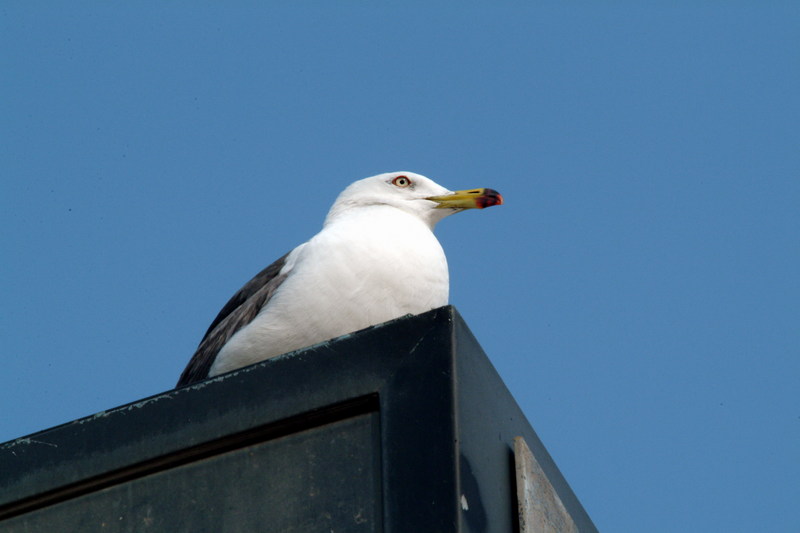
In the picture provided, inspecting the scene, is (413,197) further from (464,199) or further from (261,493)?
(261,493)

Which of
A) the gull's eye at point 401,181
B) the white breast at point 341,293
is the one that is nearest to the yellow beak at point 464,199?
the gull's eye at point 401,181

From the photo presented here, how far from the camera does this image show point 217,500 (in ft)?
8.66

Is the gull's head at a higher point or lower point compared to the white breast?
higher

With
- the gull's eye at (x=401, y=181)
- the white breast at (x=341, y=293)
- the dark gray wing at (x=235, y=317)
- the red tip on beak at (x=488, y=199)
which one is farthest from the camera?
the gull's eye at (x=401, y=181)

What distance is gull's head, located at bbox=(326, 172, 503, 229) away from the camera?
19.4ft

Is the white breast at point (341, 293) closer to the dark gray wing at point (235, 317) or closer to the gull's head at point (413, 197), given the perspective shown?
the dark gray wing at point (235, 317)

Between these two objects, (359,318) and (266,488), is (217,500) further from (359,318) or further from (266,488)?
(359,318)

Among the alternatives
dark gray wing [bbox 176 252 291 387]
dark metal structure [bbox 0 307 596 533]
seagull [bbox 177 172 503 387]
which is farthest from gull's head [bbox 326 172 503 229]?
dark metal structure [bbox 0 307 596 533]

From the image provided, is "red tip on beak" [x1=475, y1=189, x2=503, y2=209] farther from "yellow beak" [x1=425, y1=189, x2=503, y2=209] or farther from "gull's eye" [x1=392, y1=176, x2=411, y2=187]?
"gull's eye" [x1=392, y1=176, x2=411, y2=187]

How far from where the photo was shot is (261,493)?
2.59 metres

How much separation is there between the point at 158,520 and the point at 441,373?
29.5 inches

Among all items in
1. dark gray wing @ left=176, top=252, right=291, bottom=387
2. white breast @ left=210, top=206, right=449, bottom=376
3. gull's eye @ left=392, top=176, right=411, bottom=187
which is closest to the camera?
white breast @ left=210, top=206, right=449, bottom=376

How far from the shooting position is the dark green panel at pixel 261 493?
248cm

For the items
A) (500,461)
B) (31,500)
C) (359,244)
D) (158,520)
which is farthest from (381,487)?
(359,244)
